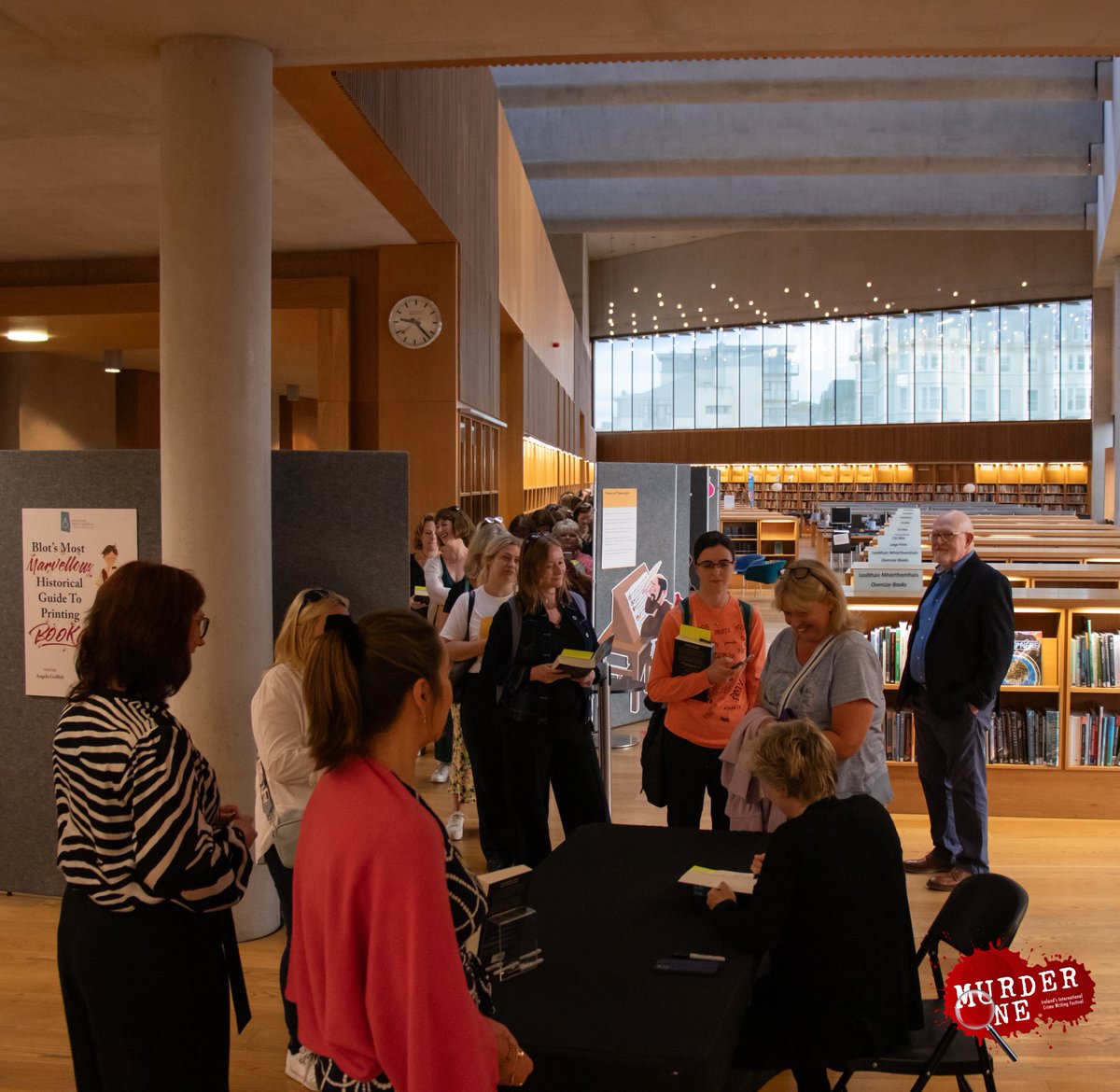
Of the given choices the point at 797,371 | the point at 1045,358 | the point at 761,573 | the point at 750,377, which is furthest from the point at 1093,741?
the point at 750,377

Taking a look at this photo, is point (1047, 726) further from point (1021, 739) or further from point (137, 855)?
point (137, 855)

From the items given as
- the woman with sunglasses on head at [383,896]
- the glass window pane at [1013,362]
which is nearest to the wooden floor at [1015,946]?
the woman with sunglasses on head at [383,896]

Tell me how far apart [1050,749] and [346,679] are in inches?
208

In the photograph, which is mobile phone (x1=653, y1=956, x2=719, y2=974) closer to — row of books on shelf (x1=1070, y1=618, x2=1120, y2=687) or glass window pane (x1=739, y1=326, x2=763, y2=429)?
A: row of books on shelf (x1=1070, y1=618, x2=1120, y2=687)

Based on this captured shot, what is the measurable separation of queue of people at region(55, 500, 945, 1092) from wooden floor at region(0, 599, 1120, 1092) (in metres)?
0.20

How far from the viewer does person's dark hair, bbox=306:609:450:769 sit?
1626 mm

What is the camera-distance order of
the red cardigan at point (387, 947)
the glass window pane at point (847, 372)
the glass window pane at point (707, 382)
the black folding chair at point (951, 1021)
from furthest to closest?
the glass window pane at point (707, 382)
the glass window pane at point (847, 372)
the black folding chair at point (951, 1021)
the red cardigan at point (387, 947)

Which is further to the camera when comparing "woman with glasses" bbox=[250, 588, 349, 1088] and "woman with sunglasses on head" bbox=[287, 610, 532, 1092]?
"woman with glasses" bbox=[250, 588, 349, 1088]

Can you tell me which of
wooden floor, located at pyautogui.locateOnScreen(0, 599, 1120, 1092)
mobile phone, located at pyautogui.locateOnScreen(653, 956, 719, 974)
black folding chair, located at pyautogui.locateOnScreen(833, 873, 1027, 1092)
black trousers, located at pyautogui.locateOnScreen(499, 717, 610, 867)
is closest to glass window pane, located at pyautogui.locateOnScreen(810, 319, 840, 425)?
wooden floor, located at pyautogui.locateOnScreen(0, 599, 1120, 1092)

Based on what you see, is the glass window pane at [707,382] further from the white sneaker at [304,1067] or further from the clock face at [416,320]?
the white sneaker at [304,1067]

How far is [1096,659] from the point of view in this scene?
19.2ft

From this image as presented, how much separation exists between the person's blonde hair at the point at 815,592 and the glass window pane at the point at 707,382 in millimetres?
30372

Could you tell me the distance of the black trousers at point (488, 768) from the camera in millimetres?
4625

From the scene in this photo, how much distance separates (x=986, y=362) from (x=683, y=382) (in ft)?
28.7
